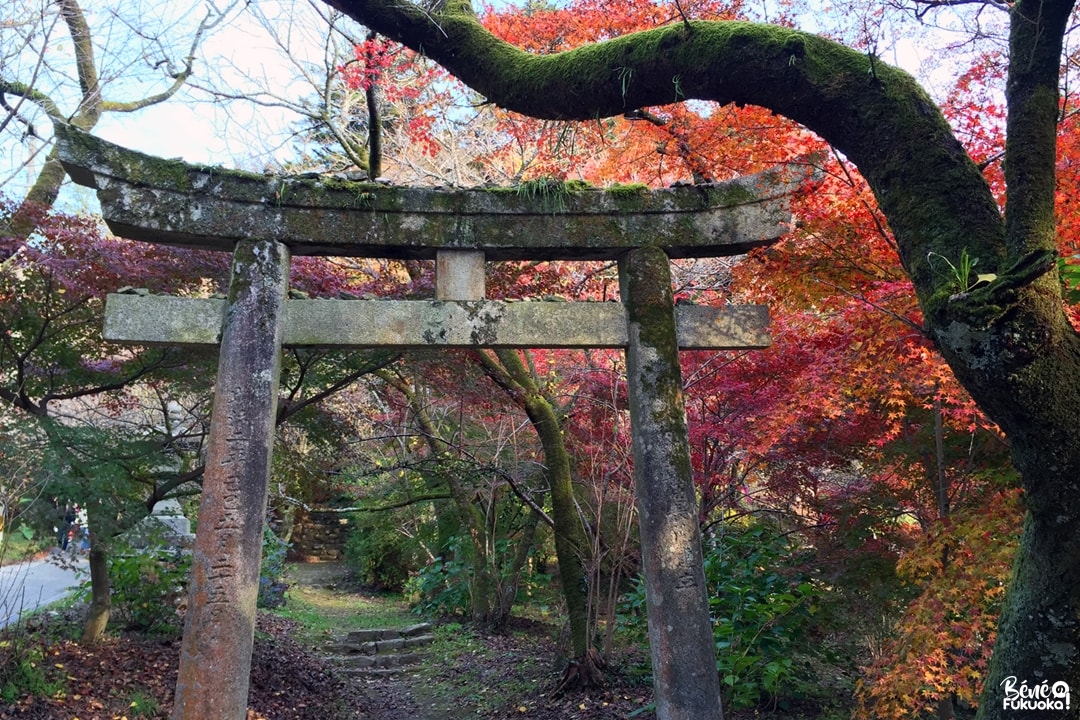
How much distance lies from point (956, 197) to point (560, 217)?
2344 millimetres

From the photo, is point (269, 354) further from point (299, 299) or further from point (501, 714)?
point (501, 714)

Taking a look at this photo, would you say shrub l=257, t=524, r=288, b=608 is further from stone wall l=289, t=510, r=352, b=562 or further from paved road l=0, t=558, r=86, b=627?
stone wall l=289, t=510, r=352, b=562

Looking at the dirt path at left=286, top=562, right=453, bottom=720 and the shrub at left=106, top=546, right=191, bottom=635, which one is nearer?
the dirt path at left=286, top=562, right=453, bottom=720

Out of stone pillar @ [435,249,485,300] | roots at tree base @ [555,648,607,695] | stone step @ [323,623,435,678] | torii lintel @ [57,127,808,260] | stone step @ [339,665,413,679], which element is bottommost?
stone step @ [339,665,413,679]

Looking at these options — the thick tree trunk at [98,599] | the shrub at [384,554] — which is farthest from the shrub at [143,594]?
the shrub at [384,554]

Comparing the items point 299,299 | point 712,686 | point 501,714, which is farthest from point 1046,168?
point 501,714

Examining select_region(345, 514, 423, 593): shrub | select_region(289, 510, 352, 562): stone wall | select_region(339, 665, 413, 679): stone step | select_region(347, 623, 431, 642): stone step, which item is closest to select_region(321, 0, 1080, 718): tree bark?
select_region(339, 665, 413, 679): stone step

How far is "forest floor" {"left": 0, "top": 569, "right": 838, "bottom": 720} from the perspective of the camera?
5277mm

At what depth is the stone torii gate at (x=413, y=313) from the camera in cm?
400

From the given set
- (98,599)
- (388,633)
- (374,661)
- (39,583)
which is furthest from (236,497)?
(39,583)

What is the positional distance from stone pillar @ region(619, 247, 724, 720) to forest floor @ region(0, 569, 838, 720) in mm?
1804

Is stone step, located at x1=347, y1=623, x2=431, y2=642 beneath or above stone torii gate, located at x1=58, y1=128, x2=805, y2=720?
beneath

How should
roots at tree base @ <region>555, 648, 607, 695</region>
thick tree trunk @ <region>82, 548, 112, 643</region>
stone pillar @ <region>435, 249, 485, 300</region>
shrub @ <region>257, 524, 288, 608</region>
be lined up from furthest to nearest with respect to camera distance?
shrub @ <region>257, 524, 288, 608</region>
roots at tree base @ <region>555, 648, 607, 695</region>
thick tree trunk @ <region>82, 548, 112, 643</region>
stone pillar @ <region>435, 249, 485, 300</region>

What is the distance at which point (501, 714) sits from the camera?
652 centimetres
